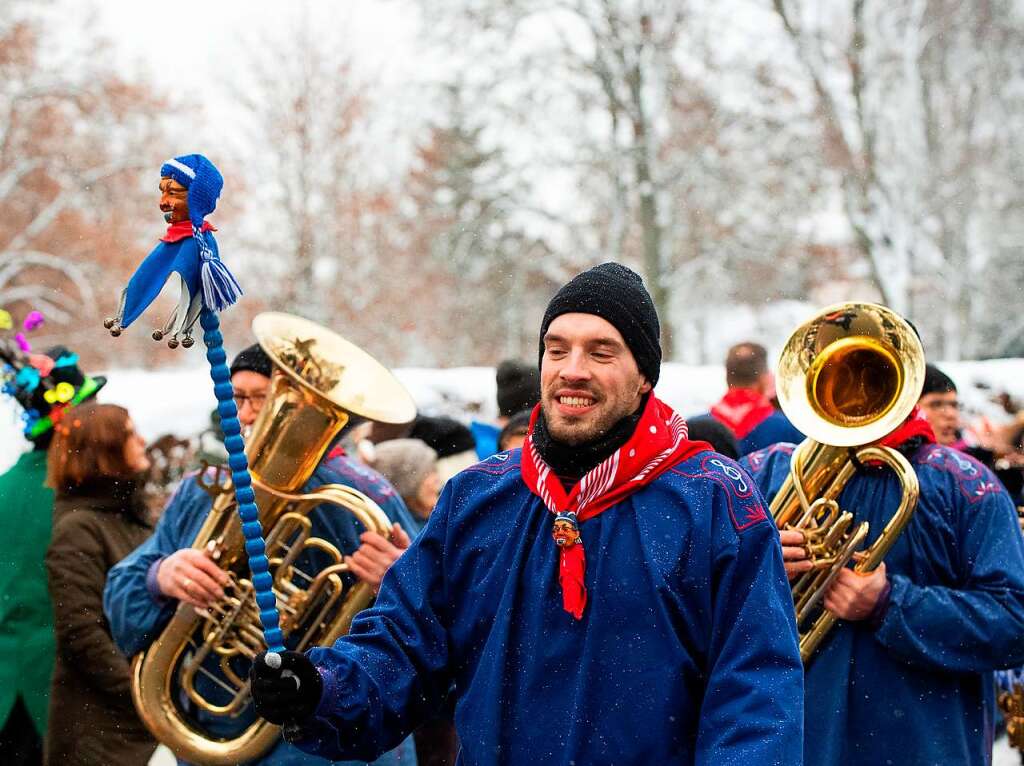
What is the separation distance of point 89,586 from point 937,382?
143 inches

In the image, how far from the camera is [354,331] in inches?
1052

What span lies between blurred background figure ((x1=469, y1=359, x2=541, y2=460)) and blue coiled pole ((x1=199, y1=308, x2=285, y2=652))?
149 inches

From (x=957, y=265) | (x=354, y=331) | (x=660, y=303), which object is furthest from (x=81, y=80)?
(x=957, y=265)

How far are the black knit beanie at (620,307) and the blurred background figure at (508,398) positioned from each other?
11.3ft

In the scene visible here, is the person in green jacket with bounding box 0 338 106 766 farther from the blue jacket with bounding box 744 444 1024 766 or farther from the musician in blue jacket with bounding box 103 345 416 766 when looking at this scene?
the blue jacket with bounding box 744 444 1024 766

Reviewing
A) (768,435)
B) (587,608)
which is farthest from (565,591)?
(768,435)

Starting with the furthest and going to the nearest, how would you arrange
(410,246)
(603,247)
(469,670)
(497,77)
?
(410,246), (603,247), (497,77), (469,670)

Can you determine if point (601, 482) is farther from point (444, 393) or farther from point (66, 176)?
point (66, 176)

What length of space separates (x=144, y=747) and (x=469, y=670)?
8.37 feet

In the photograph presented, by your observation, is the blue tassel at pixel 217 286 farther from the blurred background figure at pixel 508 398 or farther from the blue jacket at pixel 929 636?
the blurred background figure at pixel 508 398

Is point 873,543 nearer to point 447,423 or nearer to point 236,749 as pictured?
point 236,749

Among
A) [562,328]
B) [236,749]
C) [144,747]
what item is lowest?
[144,747]

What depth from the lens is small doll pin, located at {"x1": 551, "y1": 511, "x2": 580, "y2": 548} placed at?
2.73m

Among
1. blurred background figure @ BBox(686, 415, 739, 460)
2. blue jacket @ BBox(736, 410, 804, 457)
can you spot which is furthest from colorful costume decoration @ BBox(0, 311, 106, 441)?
blue jacket @ BBox(736, 410, 804, 457)
